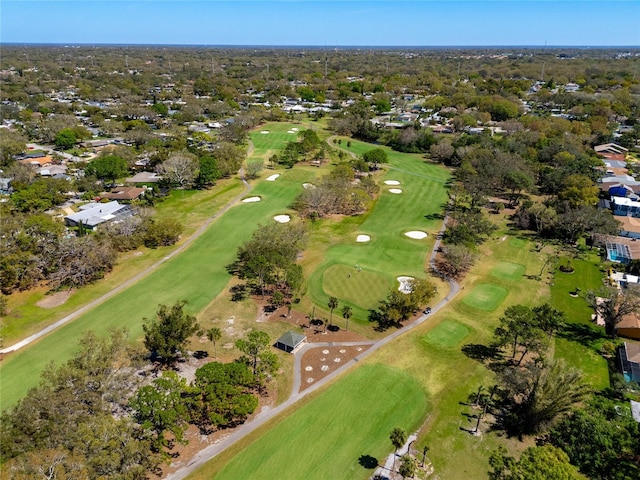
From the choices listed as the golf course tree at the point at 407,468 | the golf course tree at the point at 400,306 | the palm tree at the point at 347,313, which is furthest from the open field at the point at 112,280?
the golf course tree at the point at 407,468

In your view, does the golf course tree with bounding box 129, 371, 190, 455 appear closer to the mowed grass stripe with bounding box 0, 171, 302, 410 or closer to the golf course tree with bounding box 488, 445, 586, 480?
the mowed grass stripe with bounding box 0, 171, 302, 410

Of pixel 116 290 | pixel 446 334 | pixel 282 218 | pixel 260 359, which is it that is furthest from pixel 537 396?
pixel 282 218

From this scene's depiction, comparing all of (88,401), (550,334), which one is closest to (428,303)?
(550,334)

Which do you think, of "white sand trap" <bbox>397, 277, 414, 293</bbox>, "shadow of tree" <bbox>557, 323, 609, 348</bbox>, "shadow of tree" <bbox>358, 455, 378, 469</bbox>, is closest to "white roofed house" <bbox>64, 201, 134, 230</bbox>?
"white sand trap" <bbox>397, 277, 414, 293</bbox>

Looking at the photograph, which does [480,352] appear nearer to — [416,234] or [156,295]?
[416,234]

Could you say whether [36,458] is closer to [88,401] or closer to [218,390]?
[88,401]

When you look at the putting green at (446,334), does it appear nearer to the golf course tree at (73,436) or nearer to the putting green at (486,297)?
the putting green at (486,297)
